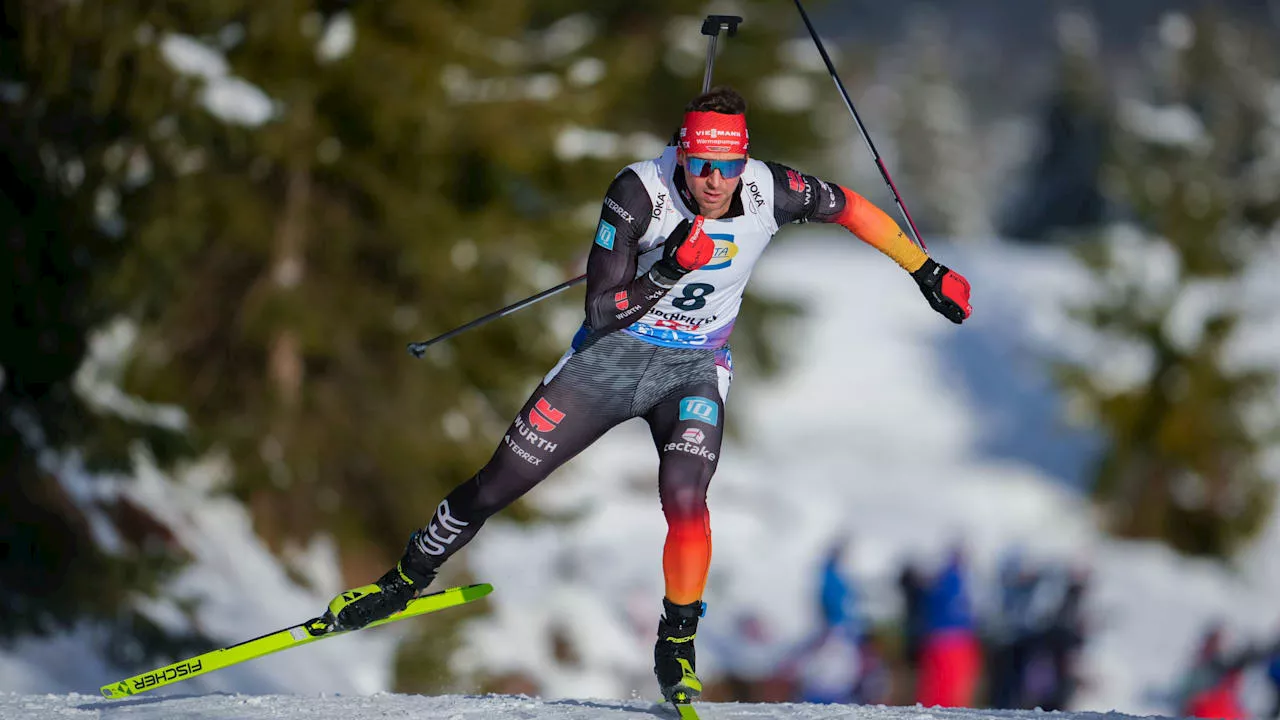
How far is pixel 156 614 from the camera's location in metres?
9.98

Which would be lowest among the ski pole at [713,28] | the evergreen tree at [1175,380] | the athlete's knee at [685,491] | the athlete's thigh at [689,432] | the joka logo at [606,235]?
the athlete's knee at [685,491]

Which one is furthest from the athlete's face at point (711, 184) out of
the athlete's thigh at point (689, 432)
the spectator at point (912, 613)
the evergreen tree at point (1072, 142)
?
the evergreen tree at point (1072, 142)

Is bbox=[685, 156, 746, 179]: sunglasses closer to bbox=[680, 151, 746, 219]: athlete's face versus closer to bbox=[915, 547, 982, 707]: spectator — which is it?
bbox=[680, 151, 746, 219]: athlete's face

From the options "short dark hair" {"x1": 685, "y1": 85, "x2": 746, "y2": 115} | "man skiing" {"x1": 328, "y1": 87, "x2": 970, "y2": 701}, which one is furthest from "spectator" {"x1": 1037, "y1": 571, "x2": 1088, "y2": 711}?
"short dark hair" {"x1": 685, "y1": 85, "x2": 746, "y2": 115}

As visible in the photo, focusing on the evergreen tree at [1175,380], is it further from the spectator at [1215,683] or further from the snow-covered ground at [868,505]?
the spectator at [1215,683]

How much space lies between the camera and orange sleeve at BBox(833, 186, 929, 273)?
5.57 m

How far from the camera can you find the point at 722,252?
5.20 m

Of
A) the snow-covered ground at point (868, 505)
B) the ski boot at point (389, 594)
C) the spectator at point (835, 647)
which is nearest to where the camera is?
the ski boot at point (389, 594)

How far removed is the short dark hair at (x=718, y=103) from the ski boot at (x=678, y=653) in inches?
76.5

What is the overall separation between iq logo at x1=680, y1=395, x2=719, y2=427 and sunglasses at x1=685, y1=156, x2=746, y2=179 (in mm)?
912

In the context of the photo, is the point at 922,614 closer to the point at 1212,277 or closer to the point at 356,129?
the point at 356,129

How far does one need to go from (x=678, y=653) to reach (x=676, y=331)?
1.30 meters

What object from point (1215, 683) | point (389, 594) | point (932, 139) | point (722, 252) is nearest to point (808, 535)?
point (1215, 683)

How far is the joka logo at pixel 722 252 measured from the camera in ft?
17.0
